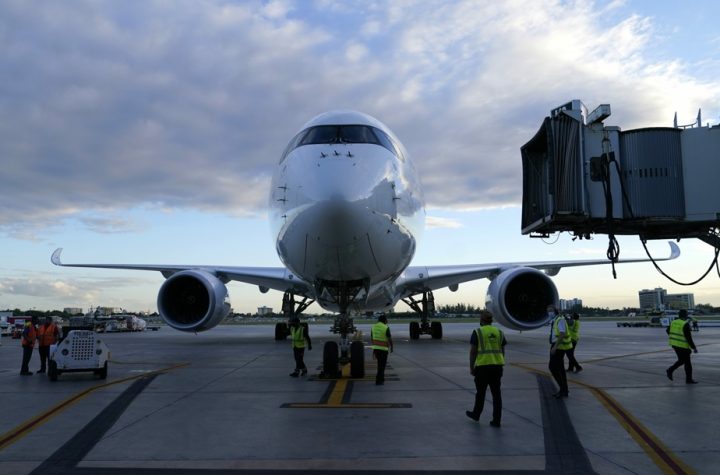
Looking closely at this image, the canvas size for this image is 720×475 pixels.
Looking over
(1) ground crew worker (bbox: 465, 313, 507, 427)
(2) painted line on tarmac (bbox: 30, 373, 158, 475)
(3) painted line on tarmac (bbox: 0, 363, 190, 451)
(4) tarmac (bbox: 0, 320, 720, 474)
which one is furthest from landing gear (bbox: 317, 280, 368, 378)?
(1) ground crew worker (bbox: 465, 313, 507, 427)

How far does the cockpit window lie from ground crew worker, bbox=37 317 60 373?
19.5ft

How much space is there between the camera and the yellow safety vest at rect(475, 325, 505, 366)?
6.10m

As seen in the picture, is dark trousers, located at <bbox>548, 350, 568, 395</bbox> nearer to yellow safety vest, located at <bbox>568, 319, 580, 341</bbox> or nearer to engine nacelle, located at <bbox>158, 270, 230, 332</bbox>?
yellow safety vest, located at <bbox>568, 319, 580, 341</bbox>

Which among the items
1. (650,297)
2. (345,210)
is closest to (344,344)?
(345,210)

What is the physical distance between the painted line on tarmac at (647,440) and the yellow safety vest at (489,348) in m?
1.35

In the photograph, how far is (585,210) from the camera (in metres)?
8.27

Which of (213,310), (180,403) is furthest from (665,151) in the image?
(213,310)

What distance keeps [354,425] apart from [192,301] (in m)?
11.0

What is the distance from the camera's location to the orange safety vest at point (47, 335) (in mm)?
11195

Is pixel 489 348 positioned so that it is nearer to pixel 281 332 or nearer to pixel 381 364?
pixel 381 364

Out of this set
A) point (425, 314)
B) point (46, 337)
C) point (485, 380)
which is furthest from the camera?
point (425, 314)

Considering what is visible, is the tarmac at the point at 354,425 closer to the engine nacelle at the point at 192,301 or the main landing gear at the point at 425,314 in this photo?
the engine nacelle at the point at 192,301

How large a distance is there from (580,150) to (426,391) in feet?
13.8

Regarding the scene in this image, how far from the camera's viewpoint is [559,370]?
745 centimetres
